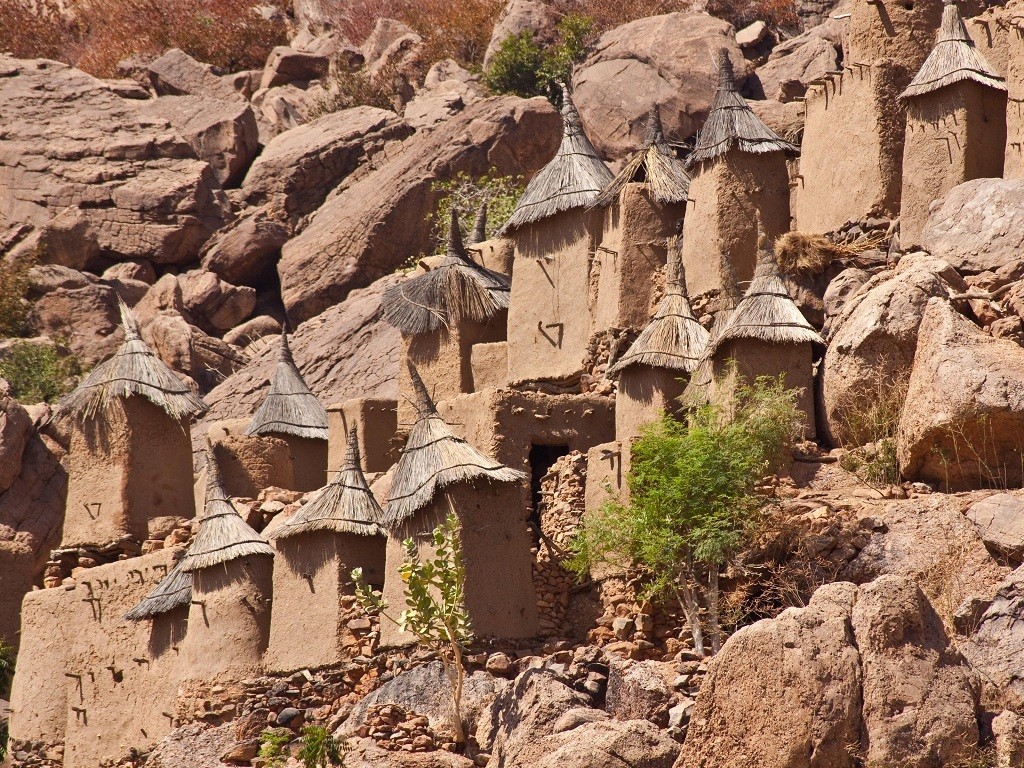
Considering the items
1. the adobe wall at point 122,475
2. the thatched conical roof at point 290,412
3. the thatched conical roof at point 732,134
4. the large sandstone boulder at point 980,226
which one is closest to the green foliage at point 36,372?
the thatched conical roof at point 290,412

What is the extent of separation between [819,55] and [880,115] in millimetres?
13272

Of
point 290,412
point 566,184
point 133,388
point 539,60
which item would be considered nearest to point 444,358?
point 566,184

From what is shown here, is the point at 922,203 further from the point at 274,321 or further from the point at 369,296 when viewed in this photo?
the point at 274,321

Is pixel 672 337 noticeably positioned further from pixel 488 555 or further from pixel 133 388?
pixel 133 388

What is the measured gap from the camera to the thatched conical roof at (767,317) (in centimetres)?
2178

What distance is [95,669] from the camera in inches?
993

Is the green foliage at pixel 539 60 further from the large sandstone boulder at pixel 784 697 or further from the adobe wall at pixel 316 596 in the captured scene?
the large sandstone boulder at pixel 784 697

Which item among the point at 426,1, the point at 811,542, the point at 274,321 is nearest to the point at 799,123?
the point at 811,542

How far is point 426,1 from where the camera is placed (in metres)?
49.3

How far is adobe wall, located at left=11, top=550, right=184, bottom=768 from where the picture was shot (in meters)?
24.2

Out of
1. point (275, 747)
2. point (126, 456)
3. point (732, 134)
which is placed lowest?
point (275, 747)

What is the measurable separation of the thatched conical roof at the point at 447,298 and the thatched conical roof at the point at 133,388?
3119 millimetres

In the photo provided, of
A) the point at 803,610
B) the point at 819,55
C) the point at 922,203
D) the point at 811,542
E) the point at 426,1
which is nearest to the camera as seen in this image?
the point at 803,610

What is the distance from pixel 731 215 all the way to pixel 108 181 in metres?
19.8
